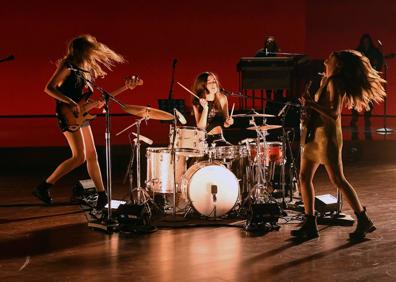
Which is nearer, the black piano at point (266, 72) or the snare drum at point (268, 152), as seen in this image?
the snare drum at point (268, 152)

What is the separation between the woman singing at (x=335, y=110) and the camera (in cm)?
614

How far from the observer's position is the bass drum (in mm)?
7012

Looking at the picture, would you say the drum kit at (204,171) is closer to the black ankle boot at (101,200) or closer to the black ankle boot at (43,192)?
the black ankle boot at (101,200)

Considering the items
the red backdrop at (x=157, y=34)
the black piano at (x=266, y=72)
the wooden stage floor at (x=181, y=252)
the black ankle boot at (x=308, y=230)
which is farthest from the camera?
the red backdrop at (x=157, y=34)

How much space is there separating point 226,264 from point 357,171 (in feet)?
15.6

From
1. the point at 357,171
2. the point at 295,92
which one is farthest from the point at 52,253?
the point at 295,92

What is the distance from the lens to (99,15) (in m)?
14.8

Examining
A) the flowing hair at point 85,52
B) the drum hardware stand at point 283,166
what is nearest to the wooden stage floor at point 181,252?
the drum hardware stand at point 283,166

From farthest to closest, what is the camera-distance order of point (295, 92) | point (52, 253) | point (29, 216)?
1. point (295, 92)
2. point (29, 216)
3. point (52, 253)

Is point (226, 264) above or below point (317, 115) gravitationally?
below

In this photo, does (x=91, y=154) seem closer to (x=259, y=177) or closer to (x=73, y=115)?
(x=73, y=115)

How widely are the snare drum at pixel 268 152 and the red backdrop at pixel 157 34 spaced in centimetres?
694

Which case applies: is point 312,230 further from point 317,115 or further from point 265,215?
point 317,115

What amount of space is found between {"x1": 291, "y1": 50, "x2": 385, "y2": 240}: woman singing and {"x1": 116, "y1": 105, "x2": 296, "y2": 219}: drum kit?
1016mm
